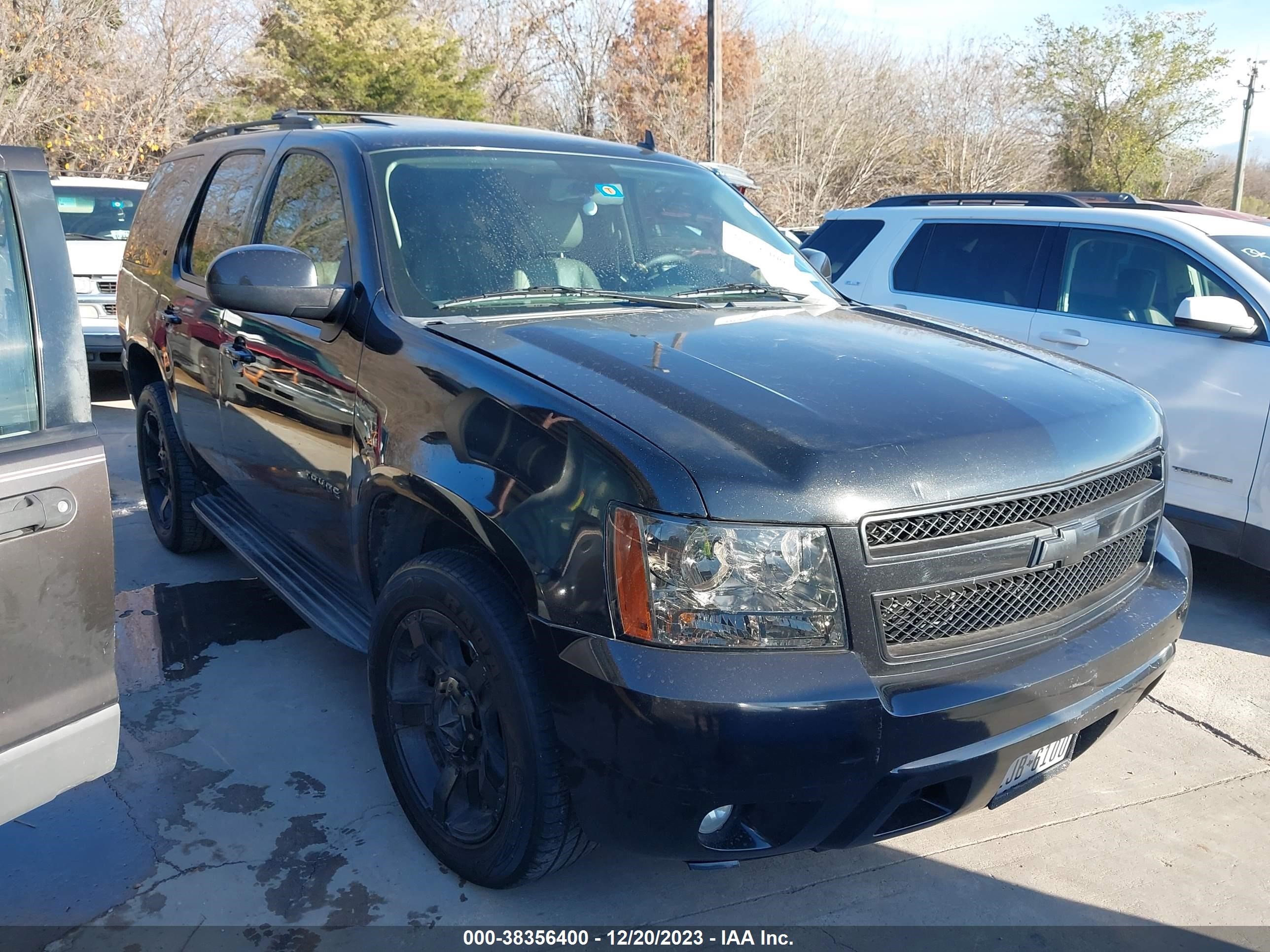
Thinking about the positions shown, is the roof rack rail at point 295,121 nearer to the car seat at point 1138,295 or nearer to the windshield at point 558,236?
the windshield at point 558,236

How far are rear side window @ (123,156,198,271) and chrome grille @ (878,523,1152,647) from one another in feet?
13.1

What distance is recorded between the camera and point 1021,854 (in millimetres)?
2961

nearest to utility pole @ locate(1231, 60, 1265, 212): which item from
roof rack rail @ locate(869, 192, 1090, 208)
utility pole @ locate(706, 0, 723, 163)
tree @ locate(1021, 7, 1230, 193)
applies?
tree @ locate(1021, 7, 1230, 193)

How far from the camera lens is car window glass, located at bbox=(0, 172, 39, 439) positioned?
221 cm

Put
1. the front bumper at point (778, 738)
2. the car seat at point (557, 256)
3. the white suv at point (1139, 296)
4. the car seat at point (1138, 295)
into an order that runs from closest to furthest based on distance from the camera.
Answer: the front bumper at point (778, 738) → the car seat at point (557, 256) → the white suv at point (1139, 296) → the car seat at point (1138, 295)

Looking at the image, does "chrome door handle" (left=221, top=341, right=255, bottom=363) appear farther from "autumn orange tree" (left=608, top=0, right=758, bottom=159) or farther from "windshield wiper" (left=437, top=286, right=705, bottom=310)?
"autumn orange tree" (left=608, top=0, right=758, bottom=159)

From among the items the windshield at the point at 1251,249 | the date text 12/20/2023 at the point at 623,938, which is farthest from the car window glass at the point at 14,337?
the windshield at the point at 1251,249

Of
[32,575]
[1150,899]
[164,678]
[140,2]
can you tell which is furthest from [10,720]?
[140,2]

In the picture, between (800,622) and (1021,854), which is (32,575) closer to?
(800,622)

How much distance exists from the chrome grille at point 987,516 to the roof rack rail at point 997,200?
13.2ft

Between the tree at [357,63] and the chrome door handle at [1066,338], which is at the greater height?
the tree at [357,63]

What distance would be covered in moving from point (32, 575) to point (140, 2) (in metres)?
24.8

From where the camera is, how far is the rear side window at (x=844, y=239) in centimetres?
701

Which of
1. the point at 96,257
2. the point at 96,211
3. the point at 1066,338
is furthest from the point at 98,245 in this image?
the point at 1066,338
